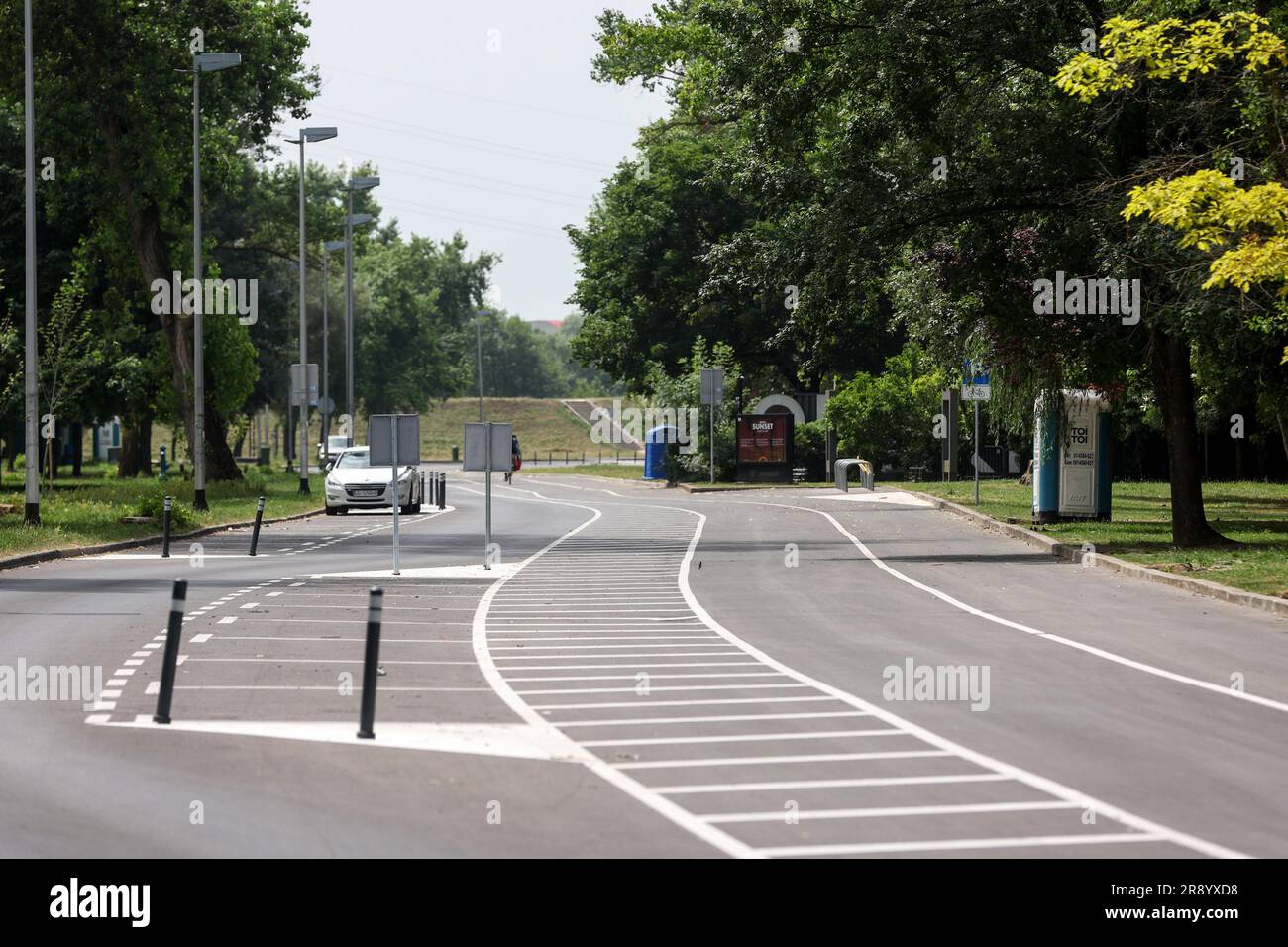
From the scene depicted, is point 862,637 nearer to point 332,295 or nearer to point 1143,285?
point 1143,285

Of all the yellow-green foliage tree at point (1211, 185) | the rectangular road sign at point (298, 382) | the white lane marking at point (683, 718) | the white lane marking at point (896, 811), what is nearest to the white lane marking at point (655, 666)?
the white lane marking at point (683, 718)

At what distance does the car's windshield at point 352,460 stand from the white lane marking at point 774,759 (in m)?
36.1

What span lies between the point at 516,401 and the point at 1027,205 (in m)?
126

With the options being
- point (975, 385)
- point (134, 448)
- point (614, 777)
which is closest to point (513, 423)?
point (134, 448)

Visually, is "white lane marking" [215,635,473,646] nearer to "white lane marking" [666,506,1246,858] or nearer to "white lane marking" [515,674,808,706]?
"white lane marking" [666,506,1246,858]

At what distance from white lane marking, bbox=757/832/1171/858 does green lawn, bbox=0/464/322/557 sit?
844 inches

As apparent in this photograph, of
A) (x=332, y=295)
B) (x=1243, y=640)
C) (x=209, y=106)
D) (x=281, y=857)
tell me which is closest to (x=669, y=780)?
(x=281, y=857)

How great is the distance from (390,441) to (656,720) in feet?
39.9

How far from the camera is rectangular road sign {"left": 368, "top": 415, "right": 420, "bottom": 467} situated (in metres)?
22.6

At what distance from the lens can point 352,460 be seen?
1795 inches

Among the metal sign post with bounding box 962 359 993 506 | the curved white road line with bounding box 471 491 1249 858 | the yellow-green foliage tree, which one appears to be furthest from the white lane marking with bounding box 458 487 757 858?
the metal sign post with bounding box 962 359 993 506

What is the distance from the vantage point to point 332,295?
331ft

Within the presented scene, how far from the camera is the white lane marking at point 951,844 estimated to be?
290 inches

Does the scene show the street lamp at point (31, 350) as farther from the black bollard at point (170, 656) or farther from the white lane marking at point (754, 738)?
the white lane marking at point (754, 738)
